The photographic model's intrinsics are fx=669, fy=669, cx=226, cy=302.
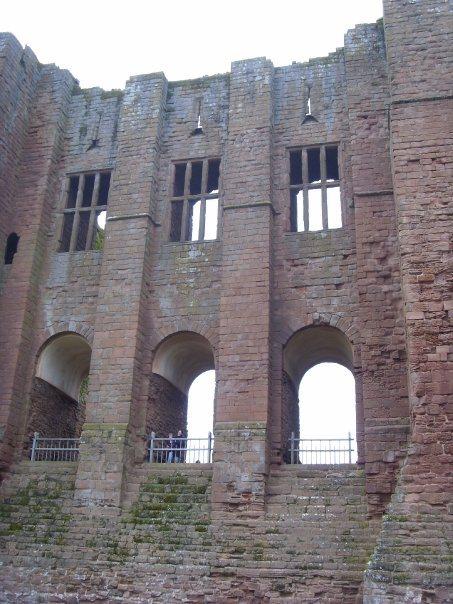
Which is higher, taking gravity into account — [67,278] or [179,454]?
[67,278]

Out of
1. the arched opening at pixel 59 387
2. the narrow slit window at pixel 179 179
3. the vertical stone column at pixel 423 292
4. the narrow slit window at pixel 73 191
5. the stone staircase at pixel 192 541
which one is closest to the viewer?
the vertical stone column at pixel 423 292

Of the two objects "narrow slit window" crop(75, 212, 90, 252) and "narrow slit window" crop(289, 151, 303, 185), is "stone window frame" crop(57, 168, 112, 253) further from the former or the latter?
"narrow slit window" crop(289, 151, 303, 185)

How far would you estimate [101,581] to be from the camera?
37.0 feet

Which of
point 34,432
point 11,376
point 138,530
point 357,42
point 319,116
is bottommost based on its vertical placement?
point 138,530

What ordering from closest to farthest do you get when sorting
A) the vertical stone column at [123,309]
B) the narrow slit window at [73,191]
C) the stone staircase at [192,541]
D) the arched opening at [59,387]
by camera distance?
the stone staircase at [192,541], the vertical stone column at [123,309], the arched opening at [59,387], the narrow slit window at [73,191]

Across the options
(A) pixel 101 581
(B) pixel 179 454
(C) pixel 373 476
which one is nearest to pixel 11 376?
(B) pixel 179 454

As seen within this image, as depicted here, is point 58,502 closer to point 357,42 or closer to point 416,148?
point 416,148

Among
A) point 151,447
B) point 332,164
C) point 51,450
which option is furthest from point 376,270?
point 51,450

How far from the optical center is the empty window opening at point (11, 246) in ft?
51.7

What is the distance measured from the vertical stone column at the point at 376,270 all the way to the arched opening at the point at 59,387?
20.8ft

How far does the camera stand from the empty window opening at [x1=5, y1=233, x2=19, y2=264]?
51.7ft

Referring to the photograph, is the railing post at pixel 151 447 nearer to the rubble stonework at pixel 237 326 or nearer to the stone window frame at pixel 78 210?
the rubble stonework at pixel 237 326

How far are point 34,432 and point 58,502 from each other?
2.05 m

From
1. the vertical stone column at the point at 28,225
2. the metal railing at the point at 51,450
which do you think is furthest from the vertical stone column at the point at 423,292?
the vertical stone column at the point at 28,225
